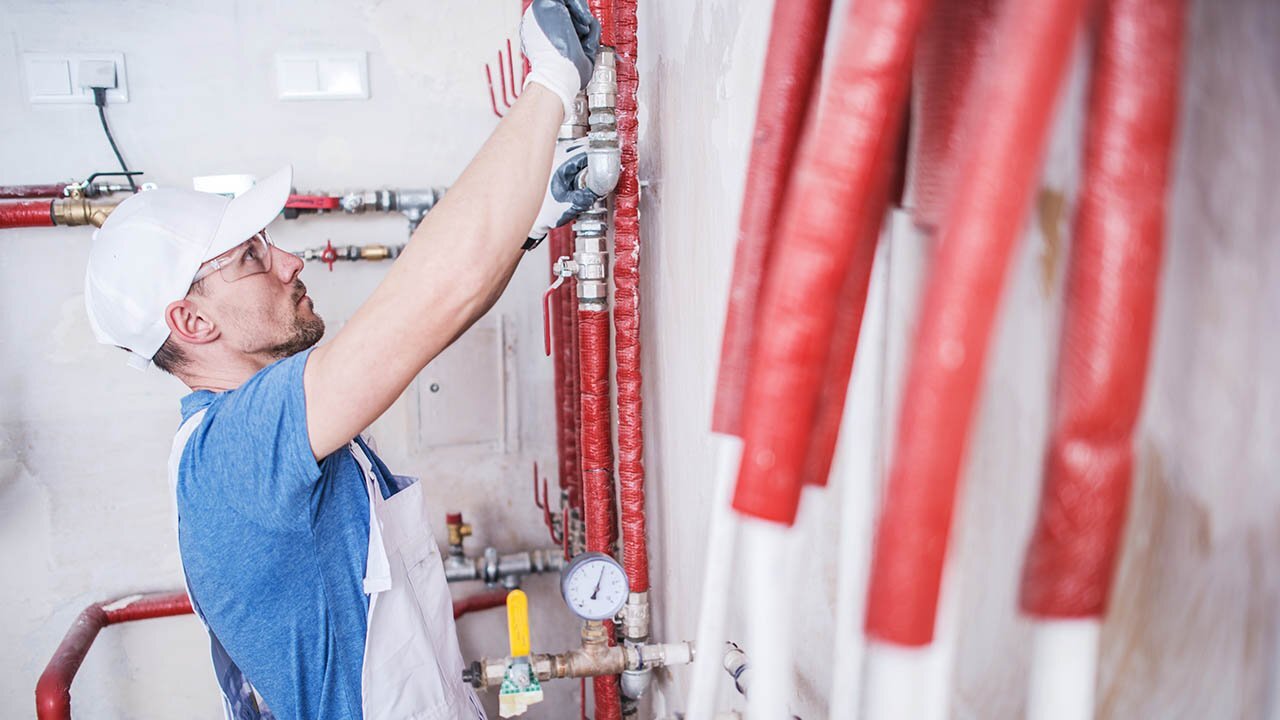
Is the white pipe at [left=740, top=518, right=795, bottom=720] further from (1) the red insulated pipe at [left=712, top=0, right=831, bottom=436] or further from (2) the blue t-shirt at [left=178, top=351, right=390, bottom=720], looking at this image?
(2) the blue t-shirt at [left=178, top=351, right=390, bottom=720]

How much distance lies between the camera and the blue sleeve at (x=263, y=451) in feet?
2.39

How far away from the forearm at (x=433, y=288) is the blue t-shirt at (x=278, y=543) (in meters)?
0.05

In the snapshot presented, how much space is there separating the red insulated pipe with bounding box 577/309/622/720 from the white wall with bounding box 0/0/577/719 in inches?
24.4

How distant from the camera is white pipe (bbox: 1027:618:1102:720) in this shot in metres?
0.21

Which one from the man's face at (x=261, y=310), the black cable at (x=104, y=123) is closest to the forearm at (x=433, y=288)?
the man's face at (x=261, y=310)

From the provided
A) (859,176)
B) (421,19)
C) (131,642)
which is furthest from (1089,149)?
(131,642)

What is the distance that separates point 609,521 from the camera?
1.16 meters

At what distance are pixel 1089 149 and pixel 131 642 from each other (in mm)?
1999

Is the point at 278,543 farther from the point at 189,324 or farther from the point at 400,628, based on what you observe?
the point at 189,324

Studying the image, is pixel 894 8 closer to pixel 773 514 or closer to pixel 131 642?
pixel 773 514

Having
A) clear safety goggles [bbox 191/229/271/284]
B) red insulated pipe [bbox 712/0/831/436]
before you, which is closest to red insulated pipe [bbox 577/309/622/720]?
clear safety goggles [bbox 191/229/271/284]

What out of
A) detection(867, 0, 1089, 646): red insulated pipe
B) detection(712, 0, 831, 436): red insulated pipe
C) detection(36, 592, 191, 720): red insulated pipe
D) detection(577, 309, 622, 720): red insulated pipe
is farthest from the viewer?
detection(36, 592, 191, 720): red insulated pipe

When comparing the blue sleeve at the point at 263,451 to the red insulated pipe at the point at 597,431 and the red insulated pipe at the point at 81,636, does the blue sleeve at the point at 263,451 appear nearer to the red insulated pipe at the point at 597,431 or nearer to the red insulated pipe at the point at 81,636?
the red insulated pipe at the point at 597,431

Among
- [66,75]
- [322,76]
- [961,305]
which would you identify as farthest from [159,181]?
[961,305]
